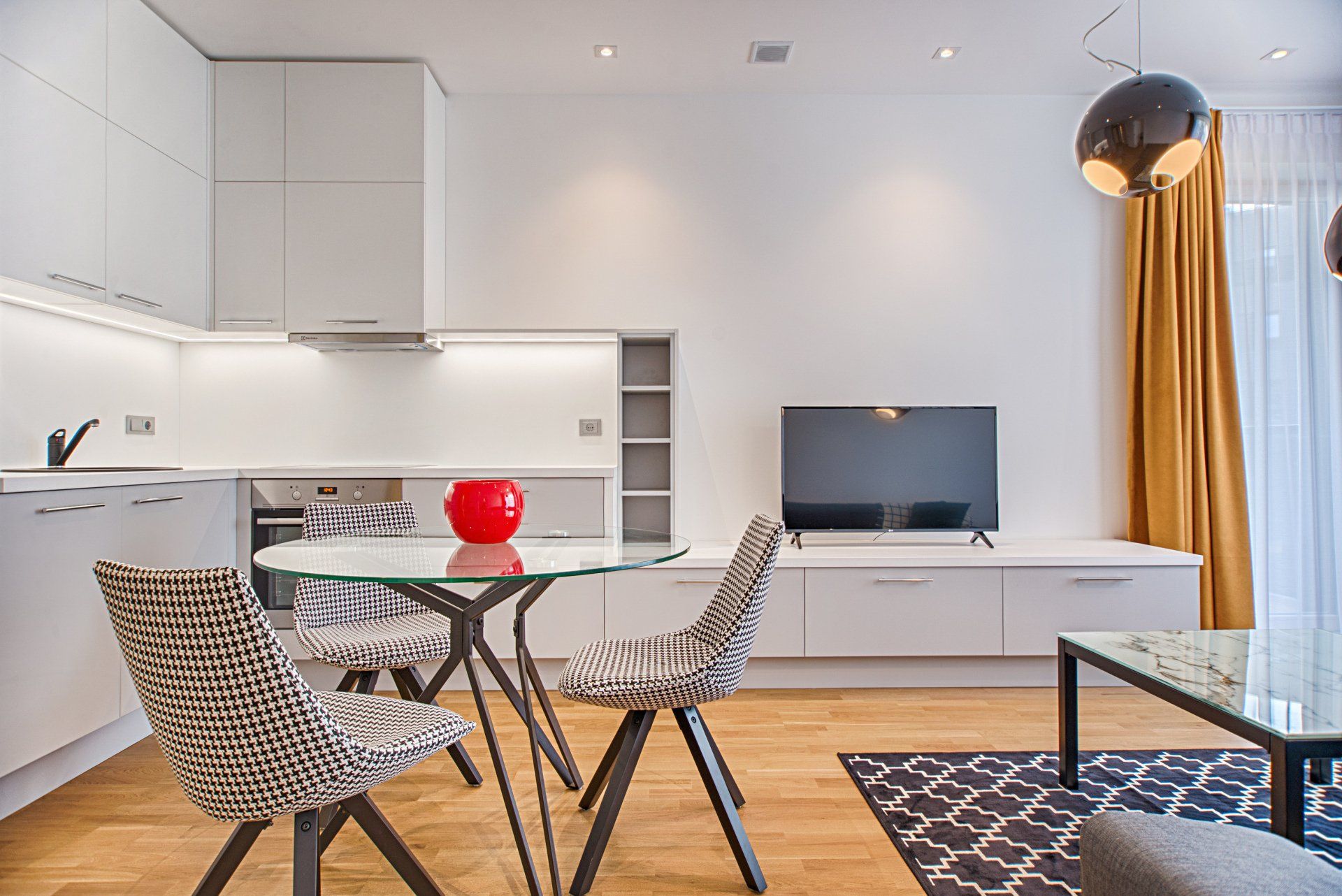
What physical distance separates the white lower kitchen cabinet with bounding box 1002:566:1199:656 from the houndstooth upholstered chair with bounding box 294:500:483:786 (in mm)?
2283

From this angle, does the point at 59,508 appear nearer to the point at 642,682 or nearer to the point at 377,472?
the point at 377,472

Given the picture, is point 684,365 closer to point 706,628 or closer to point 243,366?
point 706,628

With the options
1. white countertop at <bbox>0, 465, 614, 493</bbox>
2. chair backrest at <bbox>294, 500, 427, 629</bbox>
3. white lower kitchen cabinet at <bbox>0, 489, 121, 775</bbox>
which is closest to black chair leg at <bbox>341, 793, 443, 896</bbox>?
chair backrest at <bbox>294, 500, 427, 629</bbox>

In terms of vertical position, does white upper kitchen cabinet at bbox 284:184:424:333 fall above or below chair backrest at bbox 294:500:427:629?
above

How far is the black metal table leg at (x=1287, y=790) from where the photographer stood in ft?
4.78

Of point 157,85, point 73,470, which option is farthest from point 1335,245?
point 73,470

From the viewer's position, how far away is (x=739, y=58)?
348cm

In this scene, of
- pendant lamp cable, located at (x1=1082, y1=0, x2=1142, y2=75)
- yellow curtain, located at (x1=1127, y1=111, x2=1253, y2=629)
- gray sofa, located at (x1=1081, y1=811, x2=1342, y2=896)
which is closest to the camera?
gray sofa, located at (x1=1081, y1=811, x2=1342, y2=896)

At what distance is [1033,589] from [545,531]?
2.15 metres

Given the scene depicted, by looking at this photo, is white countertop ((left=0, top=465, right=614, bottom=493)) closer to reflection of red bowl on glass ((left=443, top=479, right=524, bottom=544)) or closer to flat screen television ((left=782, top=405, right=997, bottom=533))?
flat screen television ((left=782, top=405, right=997, bottom=533))

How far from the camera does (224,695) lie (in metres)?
1.28

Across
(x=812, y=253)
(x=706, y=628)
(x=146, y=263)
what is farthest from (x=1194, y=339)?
(x=146, y=263)

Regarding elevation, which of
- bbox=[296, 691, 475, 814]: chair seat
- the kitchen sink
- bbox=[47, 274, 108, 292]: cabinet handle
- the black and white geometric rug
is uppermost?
bbox=[47, 274, 108, 292]: cabinet handle

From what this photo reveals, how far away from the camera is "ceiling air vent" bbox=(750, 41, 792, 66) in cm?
334
